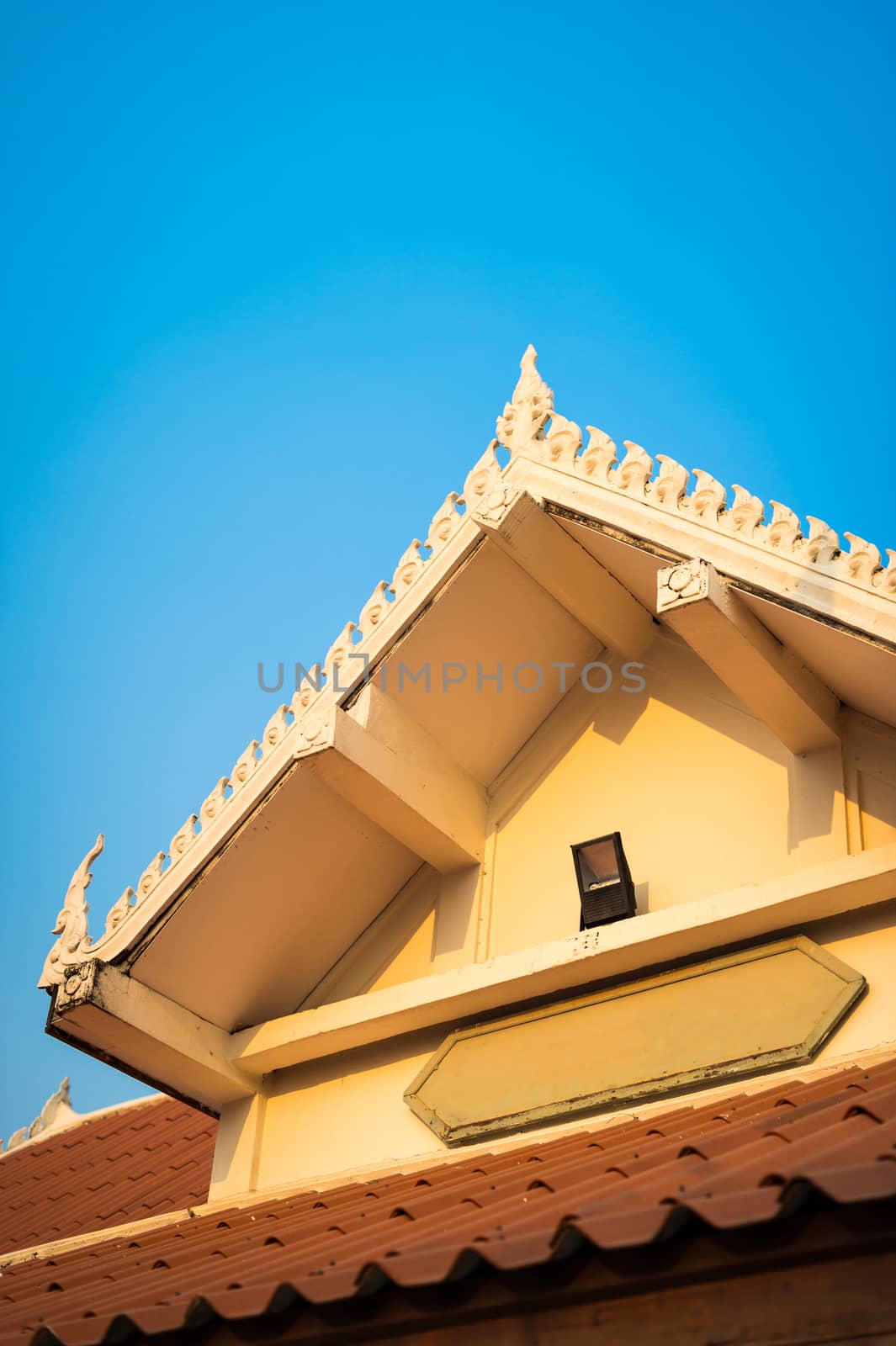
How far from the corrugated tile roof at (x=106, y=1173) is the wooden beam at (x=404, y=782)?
2.83m

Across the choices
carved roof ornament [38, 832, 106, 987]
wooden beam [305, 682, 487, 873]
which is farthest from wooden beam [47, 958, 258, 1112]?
wooden beam [305, 682, 487, 873]

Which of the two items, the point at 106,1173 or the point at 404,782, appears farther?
the point at 106,1173

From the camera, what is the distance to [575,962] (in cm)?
629

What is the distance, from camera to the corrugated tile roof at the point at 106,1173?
30.4 feet

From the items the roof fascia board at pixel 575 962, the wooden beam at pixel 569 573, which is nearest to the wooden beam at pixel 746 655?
the roof fascia board at pixel 575 962

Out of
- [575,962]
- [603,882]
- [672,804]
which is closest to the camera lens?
[575,962]

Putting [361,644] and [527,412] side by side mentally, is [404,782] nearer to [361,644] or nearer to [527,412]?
[361,644]

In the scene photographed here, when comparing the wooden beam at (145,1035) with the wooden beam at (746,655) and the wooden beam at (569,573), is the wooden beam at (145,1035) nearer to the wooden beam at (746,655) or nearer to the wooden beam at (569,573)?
the wooden beam at (569,573)

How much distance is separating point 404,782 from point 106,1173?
5210 mm

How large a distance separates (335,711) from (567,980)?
1.60m

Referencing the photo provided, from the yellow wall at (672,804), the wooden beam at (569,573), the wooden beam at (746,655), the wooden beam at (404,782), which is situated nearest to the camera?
the wooden beam at (746,655)

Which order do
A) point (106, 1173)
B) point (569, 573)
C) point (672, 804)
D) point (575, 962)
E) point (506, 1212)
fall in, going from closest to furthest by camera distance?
1. point (506, 1212)
2. point (575, 962)
3. point (672, 804)
4. point (569, 573)
5. point (106, 1173)

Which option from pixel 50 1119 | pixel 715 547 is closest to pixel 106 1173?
pixel 50 1119

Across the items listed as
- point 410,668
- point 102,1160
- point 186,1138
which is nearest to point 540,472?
point 410,668
